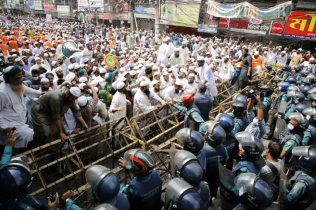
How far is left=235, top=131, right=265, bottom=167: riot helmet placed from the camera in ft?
8.51

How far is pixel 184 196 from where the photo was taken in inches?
72.2

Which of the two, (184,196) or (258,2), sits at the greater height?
(258,2)

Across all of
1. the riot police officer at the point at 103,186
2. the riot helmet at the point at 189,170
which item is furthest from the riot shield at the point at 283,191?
the riot police officer at the point at 103,186

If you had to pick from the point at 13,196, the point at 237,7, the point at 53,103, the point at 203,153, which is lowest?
the point at 203,153

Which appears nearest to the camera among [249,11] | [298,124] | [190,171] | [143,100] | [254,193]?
[254,193]

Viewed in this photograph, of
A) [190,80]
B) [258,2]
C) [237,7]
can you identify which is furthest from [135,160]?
[258,2]

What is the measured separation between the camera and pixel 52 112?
11.4 feet

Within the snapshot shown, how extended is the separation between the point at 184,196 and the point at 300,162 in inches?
74.3

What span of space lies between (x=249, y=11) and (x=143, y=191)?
16.9m

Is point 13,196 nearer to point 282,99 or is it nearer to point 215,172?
point 215,172

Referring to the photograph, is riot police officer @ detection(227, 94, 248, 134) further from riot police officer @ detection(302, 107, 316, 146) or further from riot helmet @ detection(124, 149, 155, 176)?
riot helmet @ detection(124, 149, 155, 176)

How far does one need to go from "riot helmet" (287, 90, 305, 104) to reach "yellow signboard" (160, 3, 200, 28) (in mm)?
16532

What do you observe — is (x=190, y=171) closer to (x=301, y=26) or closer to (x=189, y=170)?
(x=189, y=170)

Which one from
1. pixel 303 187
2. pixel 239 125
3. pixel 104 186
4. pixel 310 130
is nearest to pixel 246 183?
pixel 303 187
